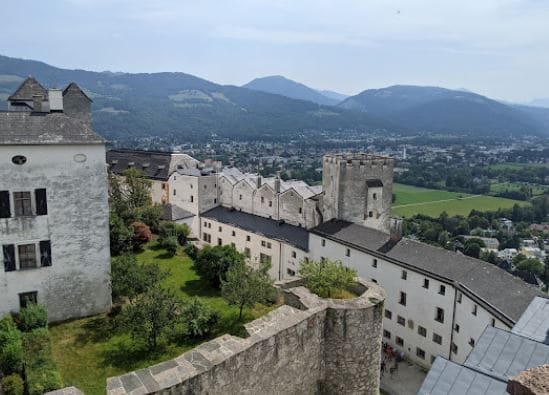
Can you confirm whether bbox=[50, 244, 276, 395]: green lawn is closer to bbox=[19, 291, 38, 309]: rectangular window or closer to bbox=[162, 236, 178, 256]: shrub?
bbox=[19, 291, 38, 309]: rectangular window

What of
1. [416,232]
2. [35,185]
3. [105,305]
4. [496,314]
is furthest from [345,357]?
[416,232]

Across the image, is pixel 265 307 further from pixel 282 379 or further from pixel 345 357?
pixel 282 379

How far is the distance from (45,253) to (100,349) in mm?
6307

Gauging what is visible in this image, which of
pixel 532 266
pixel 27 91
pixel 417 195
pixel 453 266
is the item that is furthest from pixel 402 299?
pixel 417 195

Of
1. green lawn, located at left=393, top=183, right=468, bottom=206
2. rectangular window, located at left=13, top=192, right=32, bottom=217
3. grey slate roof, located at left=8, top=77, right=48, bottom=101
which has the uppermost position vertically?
grey slate roof, located at left=8, top=77, right=48, bottom=101

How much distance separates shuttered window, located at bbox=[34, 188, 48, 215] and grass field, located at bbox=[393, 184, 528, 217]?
111423 millimetres

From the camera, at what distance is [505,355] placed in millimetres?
12203

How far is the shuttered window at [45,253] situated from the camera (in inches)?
1008

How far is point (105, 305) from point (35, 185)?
8075 mm

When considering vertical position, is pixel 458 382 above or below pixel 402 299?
above

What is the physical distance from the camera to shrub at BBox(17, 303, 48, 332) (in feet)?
78.3

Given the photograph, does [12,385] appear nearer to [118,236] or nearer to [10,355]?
[10,355]

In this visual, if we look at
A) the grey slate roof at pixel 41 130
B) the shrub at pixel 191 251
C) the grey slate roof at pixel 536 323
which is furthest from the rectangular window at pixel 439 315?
the grey slate roof at pixel 41 130

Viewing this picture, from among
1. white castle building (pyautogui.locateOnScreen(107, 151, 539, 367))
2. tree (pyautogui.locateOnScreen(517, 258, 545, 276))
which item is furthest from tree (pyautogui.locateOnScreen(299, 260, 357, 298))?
tree (pyautogui.locateOnScreen(517, 258, 545, 276))
